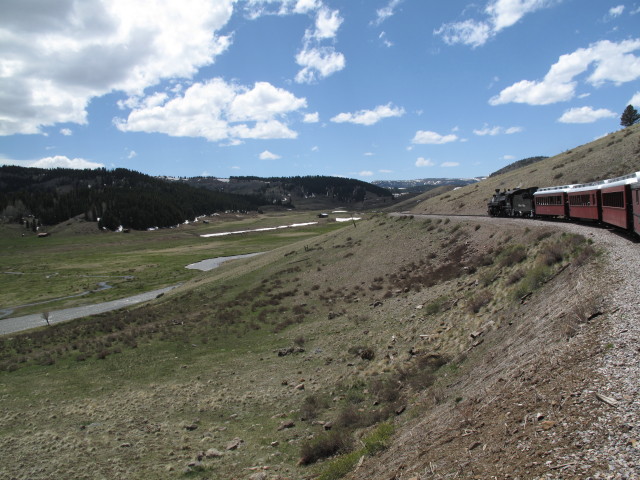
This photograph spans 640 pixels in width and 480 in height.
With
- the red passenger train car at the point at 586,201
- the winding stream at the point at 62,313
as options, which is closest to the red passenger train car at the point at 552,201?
the red passenger train car at the point at 586,201

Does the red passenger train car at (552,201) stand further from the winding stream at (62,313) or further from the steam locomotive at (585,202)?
the winding stream at (62,313)

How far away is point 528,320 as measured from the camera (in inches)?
557

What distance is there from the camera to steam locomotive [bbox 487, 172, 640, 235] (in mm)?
21953

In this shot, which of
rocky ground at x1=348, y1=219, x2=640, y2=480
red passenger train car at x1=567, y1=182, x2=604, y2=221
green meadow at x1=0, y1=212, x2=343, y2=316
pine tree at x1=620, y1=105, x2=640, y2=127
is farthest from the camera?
pine tree at x1=620, y1=105, x2=640, y2=127

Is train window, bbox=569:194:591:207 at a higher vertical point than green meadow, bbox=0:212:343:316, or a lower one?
higher

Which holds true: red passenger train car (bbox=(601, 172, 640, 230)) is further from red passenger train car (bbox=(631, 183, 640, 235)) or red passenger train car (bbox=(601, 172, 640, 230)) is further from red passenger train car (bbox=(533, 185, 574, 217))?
red passenger train car (bbox=(533, 185, 574, 217))

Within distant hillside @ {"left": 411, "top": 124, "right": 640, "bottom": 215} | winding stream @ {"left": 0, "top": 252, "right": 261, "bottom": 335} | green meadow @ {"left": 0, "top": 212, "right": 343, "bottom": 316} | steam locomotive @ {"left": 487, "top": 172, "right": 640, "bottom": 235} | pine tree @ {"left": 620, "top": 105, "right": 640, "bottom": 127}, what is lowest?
winding stream @ {"left": 0, "top": 252, "right": 261, "bottom": 335}

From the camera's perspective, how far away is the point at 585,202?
3109 centimetres

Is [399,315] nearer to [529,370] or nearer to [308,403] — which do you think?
[308,403]

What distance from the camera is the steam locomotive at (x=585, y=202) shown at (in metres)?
22.0

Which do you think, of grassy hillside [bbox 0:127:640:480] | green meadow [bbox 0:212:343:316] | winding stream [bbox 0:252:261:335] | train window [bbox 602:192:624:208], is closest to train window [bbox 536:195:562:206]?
grassy hillside [bbox 0:127:640:480]

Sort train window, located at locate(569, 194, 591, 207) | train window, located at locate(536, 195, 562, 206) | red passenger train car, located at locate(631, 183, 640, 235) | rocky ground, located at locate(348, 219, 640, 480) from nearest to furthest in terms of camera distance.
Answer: rocky ground, located at locate(348, 219, 640, 480) → red passenger train car, located at locate(631, 183, 640, 235) → train window, located at locate(569, 194, 591, 207) → train window, located at locate(536, 195, 562, 206)

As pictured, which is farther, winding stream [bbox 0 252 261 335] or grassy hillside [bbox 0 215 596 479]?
winding stream [bbox 0 252 261 335]

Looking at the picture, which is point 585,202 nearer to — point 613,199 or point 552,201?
point 613,199
